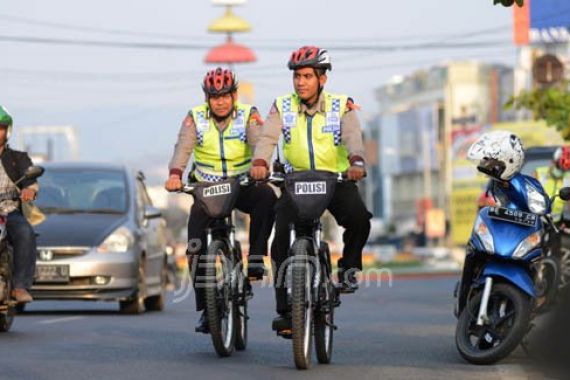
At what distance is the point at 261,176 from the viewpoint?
11.3 metres

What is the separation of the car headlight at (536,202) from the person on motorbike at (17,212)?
13.9 feet

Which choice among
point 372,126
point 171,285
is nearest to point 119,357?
point 171,285

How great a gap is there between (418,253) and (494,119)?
2274 centimetres

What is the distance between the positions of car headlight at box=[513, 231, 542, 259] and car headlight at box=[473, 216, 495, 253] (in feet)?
0.52

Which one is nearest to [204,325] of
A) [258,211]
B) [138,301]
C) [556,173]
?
[258,211]

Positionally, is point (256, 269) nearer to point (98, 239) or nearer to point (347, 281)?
point (347, 281)

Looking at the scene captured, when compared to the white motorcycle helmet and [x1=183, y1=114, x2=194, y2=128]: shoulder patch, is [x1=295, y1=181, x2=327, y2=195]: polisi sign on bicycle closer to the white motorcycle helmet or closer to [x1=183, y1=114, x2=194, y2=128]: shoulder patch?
the white motorcycle helmet

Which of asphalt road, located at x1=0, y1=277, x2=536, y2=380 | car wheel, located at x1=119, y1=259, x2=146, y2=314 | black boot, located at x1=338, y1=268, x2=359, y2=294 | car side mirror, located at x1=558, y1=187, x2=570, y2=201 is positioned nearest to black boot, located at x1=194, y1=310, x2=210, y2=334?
asphalt road, located at x1=0, y1=277, x2=536, y2=380

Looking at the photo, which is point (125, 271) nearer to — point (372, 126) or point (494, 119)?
point (494, 119)

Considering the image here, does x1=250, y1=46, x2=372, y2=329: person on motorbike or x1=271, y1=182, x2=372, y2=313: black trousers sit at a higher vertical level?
x1=250, y1=46, x2=372, y2=329: person on motorbike

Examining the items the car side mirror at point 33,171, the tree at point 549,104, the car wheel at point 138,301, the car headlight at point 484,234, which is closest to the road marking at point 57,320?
the car wheel at point 138,301

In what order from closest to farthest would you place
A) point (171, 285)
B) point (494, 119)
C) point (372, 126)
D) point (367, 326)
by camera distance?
point (367, 326), point (171, 285), point (494, 119), point (372, 126)

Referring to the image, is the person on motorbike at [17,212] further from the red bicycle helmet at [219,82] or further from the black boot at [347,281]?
the black boot at [347,281]

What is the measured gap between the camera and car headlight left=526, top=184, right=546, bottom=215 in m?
11.6
